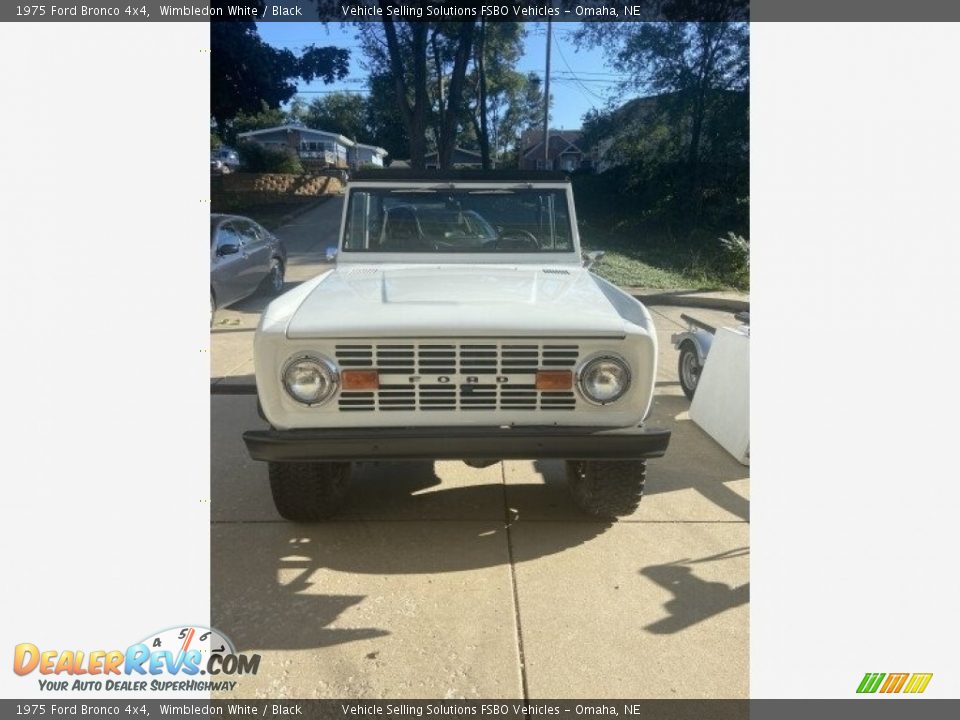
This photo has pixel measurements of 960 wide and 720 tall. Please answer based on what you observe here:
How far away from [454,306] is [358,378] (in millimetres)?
516

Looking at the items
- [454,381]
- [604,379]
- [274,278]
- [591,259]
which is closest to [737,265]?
[274,278]

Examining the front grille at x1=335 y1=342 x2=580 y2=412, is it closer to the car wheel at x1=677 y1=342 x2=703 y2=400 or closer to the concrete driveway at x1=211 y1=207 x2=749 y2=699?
the concrete driveway at x1=211 y1=207 x2=749 y2=699

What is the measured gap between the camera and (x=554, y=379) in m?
2.95

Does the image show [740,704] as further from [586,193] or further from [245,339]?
[586,193]

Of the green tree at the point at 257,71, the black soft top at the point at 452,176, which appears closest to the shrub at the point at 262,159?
the green tree at the point at 257,71

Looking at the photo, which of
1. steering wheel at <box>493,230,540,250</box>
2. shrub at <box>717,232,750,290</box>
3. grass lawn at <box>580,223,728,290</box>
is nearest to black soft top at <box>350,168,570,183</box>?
steering wheel at <box>493,230,540,250</box>

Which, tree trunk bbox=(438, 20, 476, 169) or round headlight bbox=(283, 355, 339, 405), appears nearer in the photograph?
round headlight bbox=(283, 355, 339, 405)

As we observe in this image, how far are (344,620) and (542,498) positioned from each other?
4.71ft

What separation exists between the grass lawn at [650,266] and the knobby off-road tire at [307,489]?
22.3 ft

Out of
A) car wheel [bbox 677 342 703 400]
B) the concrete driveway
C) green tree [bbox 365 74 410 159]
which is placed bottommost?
the concrete driveway

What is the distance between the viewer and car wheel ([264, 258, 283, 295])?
9.95 m

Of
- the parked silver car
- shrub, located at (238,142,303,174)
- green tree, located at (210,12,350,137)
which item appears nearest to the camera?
the parked silver car

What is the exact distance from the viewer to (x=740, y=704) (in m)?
2.33

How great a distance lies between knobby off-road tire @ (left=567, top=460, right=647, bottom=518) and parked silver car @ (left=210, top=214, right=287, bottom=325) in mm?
5375
